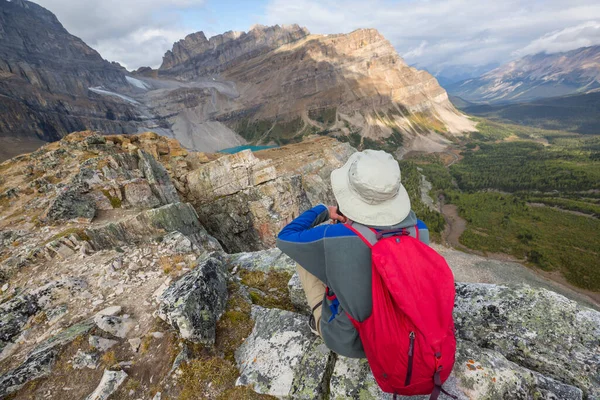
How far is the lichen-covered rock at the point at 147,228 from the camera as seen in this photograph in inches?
444

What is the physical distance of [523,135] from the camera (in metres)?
186

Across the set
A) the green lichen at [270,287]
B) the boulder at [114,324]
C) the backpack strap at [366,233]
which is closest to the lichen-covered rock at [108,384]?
the boulder at [114,324]

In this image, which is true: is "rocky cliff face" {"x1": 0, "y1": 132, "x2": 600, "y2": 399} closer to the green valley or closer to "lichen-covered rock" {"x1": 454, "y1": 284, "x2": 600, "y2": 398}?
"lichen-covered rock" {"x1": 454, "y1": 284, "x2": 600, "y2": 398}

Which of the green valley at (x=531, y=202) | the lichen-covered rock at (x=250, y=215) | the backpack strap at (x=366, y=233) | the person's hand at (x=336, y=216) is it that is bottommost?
the green valley at (x=531, y=202)

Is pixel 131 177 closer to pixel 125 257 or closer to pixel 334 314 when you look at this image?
pixel 125 257

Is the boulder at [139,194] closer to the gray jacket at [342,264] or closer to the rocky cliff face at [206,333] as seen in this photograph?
the rocky cliff face at [206,333]

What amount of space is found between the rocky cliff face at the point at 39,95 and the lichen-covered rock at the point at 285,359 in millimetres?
142221

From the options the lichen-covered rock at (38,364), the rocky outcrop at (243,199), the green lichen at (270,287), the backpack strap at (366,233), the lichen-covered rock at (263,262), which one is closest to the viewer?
the backpack strap at (366,233)

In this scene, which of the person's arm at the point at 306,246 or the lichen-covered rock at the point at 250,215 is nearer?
the person's arm at the point at 306,246

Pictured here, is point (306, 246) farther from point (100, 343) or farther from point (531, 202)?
point (531, 202)

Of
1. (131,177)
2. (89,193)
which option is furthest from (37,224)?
(131,177)

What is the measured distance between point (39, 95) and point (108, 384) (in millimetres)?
185168

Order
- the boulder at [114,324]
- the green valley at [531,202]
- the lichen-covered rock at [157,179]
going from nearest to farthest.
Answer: the boulder at [114,324] < the lichen-covered rock at [157,179] < the green valley at [531,202]

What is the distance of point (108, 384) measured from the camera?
461cm
